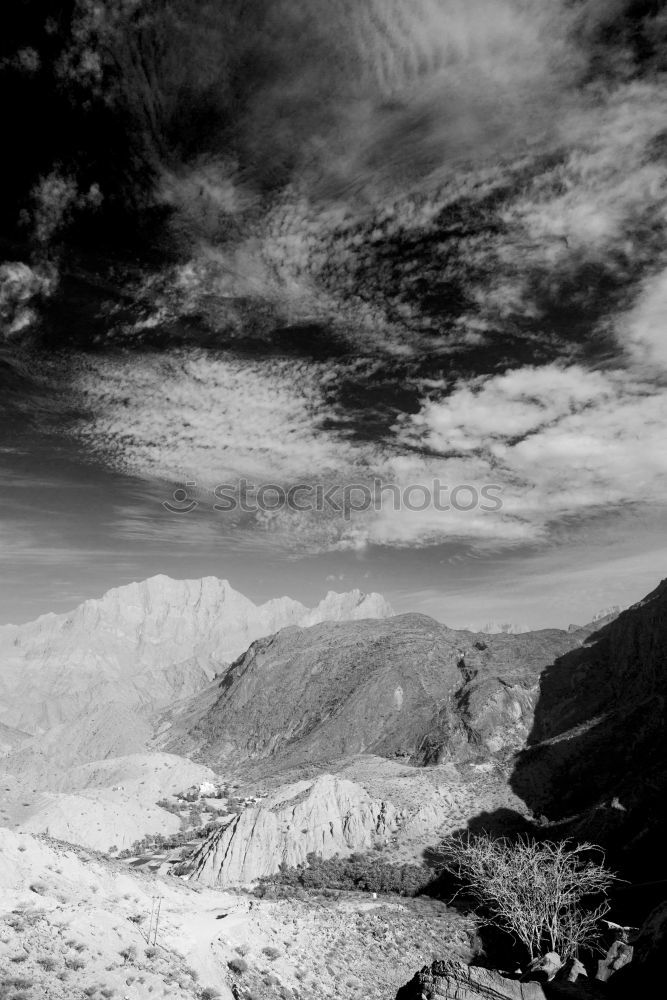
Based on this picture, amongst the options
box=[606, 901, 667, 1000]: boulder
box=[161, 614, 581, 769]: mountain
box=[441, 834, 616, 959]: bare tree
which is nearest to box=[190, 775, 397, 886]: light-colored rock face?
box=[441, 834, 616, 959]: bare tree

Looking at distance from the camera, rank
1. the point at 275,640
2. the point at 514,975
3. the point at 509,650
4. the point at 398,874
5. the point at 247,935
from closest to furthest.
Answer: the point at 514,975 < the point at 247,935 < the point at 398,874 < the point at 509,650 < the point at 275,640

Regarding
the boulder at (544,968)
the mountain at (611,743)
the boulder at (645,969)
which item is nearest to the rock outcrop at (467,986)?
the boulder at (645,969)

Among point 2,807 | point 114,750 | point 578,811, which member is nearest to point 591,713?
point 578,811

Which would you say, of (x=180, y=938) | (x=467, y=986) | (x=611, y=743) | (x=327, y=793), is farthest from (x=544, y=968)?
(x=611, y=743)

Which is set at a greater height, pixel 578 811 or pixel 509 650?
pixel 509 650

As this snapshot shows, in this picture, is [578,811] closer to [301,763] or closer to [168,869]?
[168,869]

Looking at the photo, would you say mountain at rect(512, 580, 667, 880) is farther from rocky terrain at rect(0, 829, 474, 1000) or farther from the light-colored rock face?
the light-colored rock face

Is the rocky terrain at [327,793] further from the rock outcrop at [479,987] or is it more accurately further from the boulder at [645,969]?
Answer: the boulder at [645,969]
